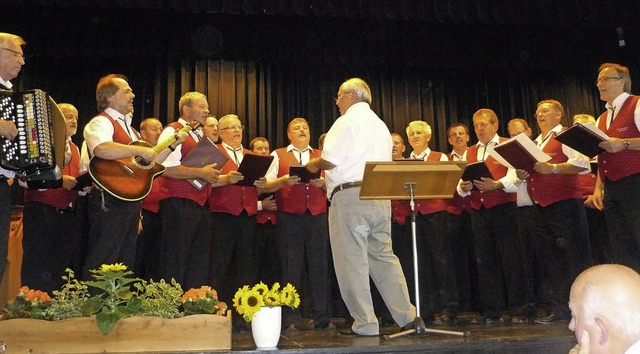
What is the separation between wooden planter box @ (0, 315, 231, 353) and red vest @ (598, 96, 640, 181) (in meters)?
2.87

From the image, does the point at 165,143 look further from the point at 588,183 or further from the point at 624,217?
the point at 588,183

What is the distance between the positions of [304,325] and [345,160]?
1.74m

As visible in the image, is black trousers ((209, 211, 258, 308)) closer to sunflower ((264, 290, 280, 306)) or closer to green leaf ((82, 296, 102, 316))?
sunflower ((264, 290, 280, 306))

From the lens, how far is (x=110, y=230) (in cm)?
371

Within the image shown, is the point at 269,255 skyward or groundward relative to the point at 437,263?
→ skyward

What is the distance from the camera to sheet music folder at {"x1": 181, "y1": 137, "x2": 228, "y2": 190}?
168 inches

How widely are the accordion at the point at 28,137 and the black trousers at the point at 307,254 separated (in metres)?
2.05

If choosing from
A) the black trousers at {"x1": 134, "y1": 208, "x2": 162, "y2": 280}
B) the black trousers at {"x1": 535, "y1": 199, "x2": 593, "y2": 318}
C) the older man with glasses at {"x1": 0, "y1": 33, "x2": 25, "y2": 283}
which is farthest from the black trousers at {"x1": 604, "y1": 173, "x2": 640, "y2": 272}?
the older man with glasses at {"x1": 0, "y1": 33, "x2": 25, "y2": 283}

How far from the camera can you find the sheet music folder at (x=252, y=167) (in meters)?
4.52

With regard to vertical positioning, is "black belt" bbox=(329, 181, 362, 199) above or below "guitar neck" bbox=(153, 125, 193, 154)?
below

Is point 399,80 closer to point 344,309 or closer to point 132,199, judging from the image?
point 344,309

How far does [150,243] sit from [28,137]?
1.96 m

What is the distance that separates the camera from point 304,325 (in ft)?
16.1

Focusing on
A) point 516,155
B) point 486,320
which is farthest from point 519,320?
point 516,155
